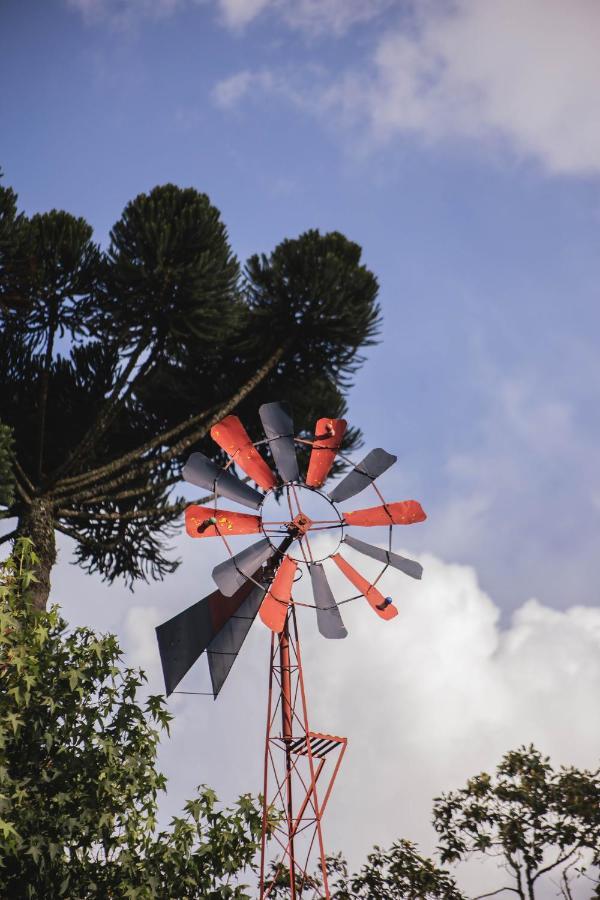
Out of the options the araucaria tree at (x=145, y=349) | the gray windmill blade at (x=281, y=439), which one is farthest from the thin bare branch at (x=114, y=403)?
the gray windmill blade at (x=281, y=439)

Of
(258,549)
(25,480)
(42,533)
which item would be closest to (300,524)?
(258,549)

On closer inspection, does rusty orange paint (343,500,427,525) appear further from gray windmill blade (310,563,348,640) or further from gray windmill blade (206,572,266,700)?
gray windmill blade (206,572,266,700)

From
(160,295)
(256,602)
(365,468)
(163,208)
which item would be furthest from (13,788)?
(163,208)

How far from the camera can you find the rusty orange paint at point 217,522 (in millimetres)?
7730

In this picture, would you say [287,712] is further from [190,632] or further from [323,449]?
[323,449]

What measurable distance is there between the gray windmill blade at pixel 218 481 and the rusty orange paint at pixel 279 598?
23.4 inches

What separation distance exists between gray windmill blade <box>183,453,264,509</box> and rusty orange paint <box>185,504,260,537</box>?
13cm

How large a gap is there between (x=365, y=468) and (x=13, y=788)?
3905 mm

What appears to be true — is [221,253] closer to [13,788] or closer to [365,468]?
[365,468]

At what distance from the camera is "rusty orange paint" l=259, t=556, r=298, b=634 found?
742 centimetres

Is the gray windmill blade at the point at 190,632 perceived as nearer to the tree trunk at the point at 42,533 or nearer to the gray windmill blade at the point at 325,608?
the gray windmill blade at the point at 325,608

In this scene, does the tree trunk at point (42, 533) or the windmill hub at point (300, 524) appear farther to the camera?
the tree trunk at point (42, 533)

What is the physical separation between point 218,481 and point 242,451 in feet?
1.40

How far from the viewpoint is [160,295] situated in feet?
45.9
